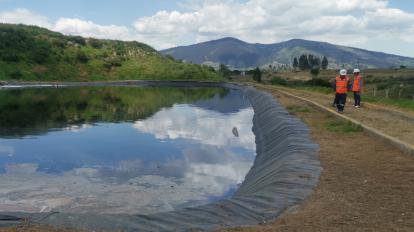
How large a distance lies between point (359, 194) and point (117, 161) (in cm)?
987

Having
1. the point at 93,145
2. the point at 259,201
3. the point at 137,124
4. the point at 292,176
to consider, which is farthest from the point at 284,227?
the point at 137,124

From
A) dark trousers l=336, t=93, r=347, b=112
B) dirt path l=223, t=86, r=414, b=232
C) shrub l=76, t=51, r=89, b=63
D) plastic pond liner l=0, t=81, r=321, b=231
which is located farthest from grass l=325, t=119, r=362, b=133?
shrub l=76, t=51, r=89, b=63

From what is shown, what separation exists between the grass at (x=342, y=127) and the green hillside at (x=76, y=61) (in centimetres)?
6352

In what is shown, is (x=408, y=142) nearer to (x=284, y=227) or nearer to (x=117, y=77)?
(x=284, y=227)

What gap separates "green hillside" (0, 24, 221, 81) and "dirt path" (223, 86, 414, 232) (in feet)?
226

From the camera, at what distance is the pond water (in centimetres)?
1162

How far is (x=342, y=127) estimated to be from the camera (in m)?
17.9

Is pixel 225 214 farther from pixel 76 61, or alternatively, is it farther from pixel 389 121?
pixel 76 61

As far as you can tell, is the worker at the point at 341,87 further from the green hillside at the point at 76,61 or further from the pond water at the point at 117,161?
Answer: the green hillside at the point at 76,61

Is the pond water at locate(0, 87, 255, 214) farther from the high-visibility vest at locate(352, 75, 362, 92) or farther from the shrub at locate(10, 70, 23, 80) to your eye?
the shrub at locate(10, 70, 23, 80)

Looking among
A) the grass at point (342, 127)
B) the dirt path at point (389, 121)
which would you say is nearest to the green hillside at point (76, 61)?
the dirt path at point (389, 121)

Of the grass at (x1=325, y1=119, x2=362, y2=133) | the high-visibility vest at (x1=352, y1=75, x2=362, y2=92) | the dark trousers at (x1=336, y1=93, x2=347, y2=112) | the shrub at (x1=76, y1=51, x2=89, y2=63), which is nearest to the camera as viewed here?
the grass at (x1=325, y1=119, x2=362, y2=133)

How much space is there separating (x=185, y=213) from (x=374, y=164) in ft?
18.0

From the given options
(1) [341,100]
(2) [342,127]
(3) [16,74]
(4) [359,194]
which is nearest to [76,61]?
(3) [16,74]
